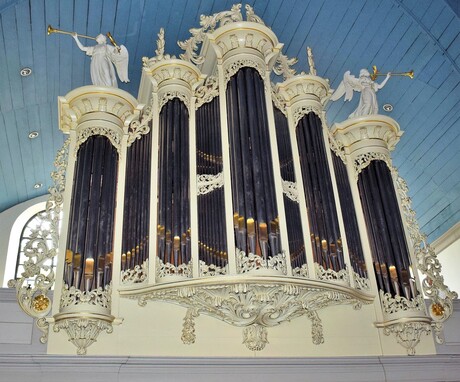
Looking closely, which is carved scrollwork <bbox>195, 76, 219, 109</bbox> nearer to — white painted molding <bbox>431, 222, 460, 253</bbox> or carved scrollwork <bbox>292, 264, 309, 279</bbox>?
carved scrollwork <bbox>292, 264, 309, 279</bbox>

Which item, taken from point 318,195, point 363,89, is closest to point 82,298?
point 318,195

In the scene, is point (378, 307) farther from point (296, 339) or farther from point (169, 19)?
point (169, 19)

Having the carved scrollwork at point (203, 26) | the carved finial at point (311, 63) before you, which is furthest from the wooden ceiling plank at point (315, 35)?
the carved scrollwork at point (203, 26)

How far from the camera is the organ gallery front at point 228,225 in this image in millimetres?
6230

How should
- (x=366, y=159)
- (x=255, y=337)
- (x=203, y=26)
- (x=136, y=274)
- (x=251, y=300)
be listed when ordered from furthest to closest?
(x=203, y=26)
(x=366, y=159)
(x=255, y=337)
(x=136, y=274)
(x=251, y=300)

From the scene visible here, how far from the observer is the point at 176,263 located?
6.33 m

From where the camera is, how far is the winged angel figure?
7953 millimetres

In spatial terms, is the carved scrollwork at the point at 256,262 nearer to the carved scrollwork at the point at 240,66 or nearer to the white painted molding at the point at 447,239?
the carved scrollwork at the point at 240,66

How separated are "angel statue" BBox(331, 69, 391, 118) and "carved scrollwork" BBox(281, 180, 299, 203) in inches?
84.9

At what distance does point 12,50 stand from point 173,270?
425 centimetres

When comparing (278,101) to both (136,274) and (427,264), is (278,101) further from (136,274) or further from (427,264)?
(136,274)

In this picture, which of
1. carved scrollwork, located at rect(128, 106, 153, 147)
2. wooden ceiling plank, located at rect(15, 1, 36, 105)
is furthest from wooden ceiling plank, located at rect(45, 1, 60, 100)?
carved scrollwork, located at rect(128, 106, 153, 147)

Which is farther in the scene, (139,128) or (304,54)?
(304,54)

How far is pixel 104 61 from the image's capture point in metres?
8.09
